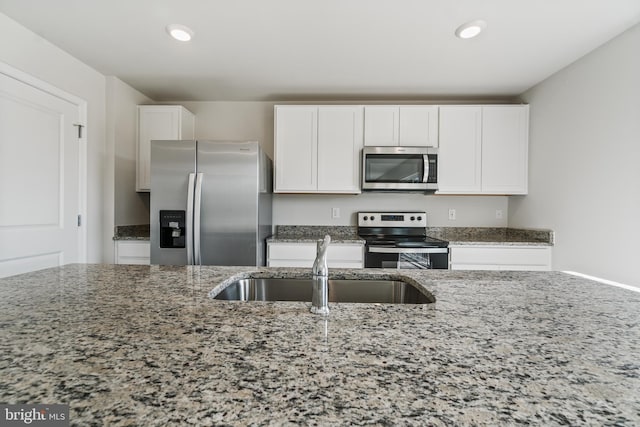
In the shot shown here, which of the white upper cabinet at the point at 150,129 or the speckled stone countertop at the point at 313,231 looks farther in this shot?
the speckled stone countertop at the point at 313,231

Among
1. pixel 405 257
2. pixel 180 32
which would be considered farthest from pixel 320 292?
pixel 180 32

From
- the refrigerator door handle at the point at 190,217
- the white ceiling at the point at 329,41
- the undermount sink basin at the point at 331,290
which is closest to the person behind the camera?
the undermount sink basin at the point at 331,290

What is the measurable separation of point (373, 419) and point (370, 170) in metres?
2.68

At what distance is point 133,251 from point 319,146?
6.66ft

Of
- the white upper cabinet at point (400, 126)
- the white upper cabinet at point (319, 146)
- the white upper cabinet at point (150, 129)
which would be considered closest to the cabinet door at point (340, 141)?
the white upper cabinet at point (319, 146)

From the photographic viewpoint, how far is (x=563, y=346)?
585 mm

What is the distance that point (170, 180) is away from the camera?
2.47m

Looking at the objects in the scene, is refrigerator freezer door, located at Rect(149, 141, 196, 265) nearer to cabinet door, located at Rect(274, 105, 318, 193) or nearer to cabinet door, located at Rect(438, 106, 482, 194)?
cabinet door, located at Rect(274, 105, 318, 193)

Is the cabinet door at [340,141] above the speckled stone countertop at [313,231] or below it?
above

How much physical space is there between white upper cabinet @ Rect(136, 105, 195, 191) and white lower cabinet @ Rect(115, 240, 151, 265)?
22.8 inches

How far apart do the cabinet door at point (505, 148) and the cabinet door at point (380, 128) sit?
0.88 m

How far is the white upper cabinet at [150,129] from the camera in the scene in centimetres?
300

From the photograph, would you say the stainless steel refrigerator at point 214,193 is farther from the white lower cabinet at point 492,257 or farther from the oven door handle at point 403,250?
the white lower cabinet at point 492,257

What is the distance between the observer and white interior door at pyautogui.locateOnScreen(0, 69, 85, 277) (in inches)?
77.1
